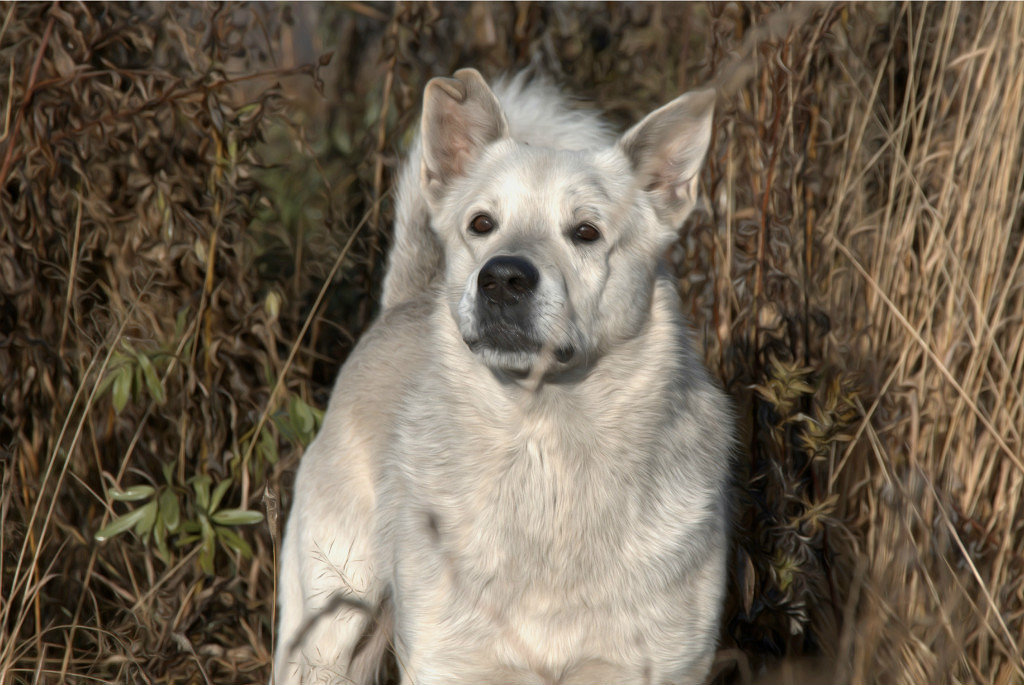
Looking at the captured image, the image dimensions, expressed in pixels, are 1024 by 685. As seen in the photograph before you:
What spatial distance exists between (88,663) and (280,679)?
0.77 metres

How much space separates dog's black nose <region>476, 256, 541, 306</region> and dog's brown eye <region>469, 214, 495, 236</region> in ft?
1.04

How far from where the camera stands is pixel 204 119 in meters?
3.71

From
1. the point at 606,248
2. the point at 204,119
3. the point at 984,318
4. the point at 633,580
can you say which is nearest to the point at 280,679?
the point at 633,580

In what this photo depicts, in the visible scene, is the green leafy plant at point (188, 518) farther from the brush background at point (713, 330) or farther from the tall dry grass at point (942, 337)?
the tall dry grass at point (942, 337)

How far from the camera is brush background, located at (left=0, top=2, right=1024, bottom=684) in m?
3.33

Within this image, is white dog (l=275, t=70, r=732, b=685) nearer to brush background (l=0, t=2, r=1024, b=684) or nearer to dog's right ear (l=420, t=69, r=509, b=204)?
dog's right ear (l=420, t=69, r=509, b=204)

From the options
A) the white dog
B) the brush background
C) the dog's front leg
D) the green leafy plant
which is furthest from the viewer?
the green leafy plant

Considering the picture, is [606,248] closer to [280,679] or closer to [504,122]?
[504,122]

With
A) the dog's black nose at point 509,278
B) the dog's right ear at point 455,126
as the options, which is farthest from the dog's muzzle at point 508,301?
the dog's right ear at point 455,126

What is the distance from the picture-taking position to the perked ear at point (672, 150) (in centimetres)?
281

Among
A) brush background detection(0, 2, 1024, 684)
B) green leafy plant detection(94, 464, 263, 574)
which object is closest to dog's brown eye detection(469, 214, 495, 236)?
brush background detection(0, 2, 1024, 684)

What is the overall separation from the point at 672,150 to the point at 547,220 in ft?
1.58

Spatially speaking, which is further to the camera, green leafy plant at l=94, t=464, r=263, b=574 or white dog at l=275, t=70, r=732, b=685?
green leafy plant at l=94, t=464, r=263, b=574

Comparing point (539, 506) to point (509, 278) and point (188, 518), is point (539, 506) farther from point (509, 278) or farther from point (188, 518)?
point (188, 518)
